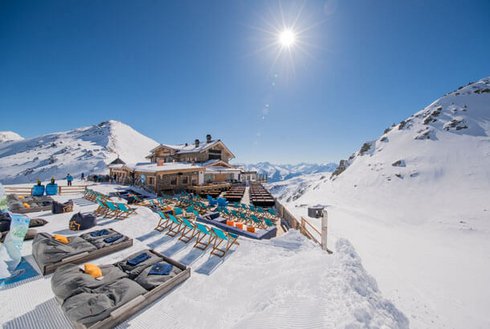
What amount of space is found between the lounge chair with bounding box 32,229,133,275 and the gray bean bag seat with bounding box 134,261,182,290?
232cm

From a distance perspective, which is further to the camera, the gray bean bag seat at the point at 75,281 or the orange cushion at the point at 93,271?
the orange cushion at the point at 93,271

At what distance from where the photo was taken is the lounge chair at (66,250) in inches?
196

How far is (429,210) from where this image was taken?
1948 cm

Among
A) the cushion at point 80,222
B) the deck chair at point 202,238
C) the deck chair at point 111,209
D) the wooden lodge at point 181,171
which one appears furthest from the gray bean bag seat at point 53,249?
the wooden lodge at point 181,171

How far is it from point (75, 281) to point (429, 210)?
27.9m

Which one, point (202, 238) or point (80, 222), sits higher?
point (80, 222)

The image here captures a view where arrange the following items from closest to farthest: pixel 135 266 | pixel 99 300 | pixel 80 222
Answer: pixel 99 300 < pixel 135 266 < pixel 80 222

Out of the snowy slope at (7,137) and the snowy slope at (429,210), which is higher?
the snowy slope at (7,137)

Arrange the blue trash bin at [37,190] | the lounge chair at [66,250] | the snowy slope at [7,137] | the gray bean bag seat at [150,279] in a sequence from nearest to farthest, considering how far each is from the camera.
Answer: the gray bean bag seat at [150,279]
the lounge chair at [66,250]
the blue trash bin at [37,190]
the snowy slope at [7,137]

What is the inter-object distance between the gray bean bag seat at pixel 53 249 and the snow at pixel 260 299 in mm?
512

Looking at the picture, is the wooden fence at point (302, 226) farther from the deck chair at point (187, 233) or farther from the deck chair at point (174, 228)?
the deck chair at point (174, 228)

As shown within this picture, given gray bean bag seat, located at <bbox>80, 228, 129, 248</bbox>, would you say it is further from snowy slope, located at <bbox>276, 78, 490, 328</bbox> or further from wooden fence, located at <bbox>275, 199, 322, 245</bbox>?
snowy slope, located at <bbox>276, 78, 490, 328</bbox>

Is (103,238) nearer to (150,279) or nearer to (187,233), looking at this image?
(187,233)

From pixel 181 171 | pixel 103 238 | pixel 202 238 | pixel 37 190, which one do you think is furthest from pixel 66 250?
pixel 181 171
